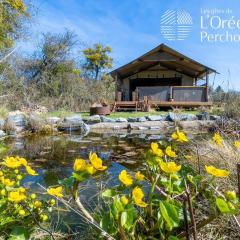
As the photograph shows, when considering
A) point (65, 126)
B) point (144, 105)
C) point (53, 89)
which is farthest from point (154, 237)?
point (53, 89)

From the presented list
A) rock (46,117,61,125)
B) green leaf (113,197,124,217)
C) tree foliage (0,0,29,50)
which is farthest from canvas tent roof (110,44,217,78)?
green leaf (113,197,124,217)

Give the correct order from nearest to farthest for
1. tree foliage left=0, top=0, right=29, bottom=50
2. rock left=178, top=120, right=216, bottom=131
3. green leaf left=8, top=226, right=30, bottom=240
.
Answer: green leaf left=8, top=226, right=30, bottom=240 → rock left=178, top=120, right=216, bottom=131 → tree foliage left=0, top=0, right=29, bottom=50

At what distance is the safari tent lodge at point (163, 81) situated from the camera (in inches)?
677

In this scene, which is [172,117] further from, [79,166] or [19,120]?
[79,166]

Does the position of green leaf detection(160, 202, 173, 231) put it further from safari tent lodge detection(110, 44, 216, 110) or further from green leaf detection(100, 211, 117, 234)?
safari tent lodge detection(110, 44, 216, 110)

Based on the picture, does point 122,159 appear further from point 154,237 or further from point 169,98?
point 169,98

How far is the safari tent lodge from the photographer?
56.4ft

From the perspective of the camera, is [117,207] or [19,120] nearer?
[117,207]

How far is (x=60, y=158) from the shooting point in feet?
17.5

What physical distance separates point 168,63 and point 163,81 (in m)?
1.45

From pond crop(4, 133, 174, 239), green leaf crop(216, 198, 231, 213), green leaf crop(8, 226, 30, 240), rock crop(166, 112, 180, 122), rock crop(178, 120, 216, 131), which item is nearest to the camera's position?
green leaf crop(216, 198, 231, 213)

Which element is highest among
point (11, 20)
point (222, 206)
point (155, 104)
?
point (11, 20)

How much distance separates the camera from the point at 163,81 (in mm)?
21141

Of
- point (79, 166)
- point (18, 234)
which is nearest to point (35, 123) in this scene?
point (18, 234)
